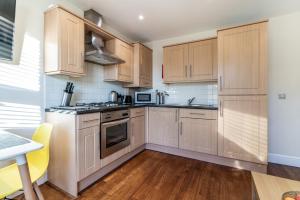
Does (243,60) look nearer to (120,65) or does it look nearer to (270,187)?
(270,187)

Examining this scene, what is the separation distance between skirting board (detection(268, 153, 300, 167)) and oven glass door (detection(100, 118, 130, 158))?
2.47 m

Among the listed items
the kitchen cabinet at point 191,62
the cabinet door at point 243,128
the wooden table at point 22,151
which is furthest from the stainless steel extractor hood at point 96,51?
the cabinet door at point 243,128

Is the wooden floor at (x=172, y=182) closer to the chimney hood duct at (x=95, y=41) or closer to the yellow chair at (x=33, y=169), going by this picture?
the yellow chair at (x=33, y=169)

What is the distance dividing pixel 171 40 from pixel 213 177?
113 inches

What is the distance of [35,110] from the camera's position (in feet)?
6.04

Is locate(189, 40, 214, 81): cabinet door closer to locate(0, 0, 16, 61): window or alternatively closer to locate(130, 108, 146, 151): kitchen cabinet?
locate(130, 108, 146, 151): kitchen cabinet

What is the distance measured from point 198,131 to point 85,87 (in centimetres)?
205

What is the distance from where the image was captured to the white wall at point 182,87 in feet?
10.1

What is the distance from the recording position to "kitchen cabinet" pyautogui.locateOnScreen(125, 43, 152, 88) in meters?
3.20

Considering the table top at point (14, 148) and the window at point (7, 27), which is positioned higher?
the window at point (7, 27)

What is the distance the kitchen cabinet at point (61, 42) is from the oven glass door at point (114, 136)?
2.85 feet

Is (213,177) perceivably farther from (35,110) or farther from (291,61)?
(35,110)

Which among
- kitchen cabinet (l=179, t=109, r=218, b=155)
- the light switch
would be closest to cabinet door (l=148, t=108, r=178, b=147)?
kitchen cabinet (l=179, t=109, r=218, b=155)

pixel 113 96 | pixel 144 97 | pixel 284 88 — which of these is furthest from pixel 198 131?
pixel 113 96
